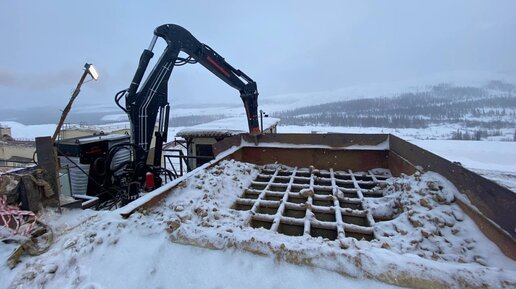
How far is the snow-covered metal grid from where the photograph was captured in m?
2.22

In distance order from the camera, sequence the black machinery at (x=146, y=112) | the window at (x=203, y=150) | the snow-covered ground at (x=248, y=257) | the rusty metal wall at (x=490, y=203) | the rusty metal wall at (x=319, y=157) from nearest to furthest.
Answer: the snow-covered ground at (x=248, y=257) → the rusty metal wall at (x=490, y=203) → the rusty metal wall at (x=319, y=157) → the black machinery at (x=146, y=112) → the window at (x=203, y=150)

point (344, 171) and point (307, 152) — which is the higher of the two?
point (307, 152)

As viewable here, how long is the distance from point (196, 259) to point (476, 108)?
115741 mm

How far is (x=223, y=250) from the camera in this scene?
5.12ft

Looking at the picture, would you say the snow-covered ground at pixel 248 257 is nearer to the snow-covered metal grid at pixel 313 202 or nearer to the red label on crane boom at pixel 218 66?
the snow-covered metal grid at pixel 313 202

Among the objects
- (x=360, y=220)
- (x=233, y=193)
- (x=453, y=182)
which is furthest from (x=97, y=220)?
(x=453, y=182)

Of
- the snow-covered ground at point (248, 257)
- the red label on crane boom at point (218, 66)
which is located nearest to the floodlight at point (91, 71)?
the snow-covered ground at point (248, 257)

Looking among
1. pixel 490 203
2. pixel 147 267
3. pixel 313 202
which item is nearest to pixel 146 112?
pixel 313 202

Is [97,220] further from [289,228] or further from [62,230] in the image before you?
[289,228]

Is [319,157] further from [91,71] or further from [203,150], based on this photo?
[203,150]

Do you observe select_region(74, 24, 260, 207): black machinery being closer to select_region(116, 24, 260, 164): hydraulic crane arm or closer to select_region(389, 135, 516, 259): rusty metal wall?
select_region(116, 24, 260, 164): hydraulic crane arm

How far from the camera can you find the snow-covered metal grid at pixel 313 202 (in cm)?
222

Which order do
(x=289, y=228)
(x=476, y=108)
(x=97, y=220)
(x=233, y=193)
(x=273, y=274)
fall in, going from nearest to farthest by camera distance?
(x=273, y=274) < (x=97, y=220) < (x=289, y=228) < (x=233, y=193) < (x=476, y=108)

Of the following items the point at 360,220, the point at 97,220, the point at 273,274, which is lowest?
the point at 360,220
